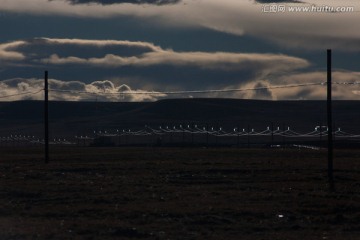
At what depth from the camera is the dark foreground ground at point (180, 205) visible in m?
26.9

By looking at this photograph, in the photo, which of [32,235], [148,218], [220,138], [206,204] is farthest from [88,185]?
[220,138]

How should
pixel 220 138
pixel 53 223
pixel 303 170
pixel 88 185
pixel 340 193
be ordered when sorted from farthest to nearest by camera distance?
1. pixel 220 138
2. pixel 303 170
3. pixel 88 185
4. pixel 340 193
5. pixel 53 223

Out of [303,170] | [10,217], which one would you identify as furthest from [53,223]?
[303,170]

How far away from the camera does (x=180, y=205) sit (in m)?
33.3

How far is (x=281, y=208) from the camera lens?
32.3 metres

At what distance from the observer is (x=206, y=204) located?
33.6 m

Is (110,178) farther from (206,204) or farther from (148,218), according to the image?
(148,218)

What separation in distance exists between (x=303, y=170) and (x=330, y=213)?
2363 cm

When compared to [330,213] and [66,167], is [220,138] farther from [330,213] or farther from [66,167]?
[330,213]

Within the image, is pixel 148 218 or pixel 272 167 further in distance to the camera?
pixel 272 167

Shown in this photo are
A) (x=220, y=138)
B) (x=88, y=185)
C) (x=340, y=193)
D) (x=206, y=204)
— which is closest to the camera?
(x=206, y=204)

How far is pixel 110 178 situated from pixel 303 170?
1230 centimetres

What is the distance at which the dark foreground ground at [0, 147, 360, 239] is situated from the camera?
1057 inches

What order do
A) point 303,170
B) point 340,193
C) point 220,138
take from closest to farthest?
1. point 340,193
2. point 303,170
3. point 220,138
